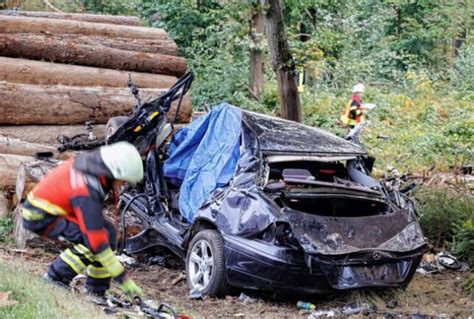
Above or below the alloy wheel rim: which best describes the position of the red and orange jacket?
above

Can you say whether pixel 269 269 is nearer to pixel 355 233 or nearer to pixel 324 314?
pixel 324 314

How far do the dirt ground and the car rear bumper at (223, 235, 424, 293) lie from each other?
0.26 m

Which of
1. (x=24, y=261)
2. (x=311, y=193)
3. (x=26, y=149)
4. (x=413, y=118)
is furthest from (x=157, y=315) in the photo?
(x=413, y=118)

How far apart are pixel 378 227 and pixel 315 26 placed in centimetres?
1668

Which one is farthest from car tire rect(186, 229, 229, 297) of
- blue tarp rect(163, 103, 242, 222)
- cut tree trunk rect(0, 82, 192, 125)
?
cut tree trunk rect(0, 82, 192, 125)

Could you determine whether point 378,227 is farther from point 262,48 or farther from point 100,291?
point 262,48

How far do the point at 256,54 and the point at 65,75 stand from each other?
25.9 feet

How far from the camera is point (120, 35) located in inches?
523

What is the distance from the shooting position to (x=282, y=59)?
1085 cm

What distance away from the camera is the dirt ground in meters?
6.57

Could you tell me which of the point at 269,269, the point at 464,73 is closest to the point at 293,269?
the point at 269,269

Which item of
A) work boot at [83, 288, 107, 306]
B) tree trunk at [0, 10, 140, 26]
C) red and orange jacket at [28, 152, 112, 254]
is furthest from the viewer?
tree trunk at [0, 10, 140, 26]

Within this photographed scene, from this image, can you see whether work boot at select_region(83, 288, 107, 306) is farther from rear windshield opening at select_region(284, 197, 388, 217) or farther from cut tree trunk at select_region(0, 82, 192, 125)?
cut tree trunk at select_region(0, 82, 192, 125)

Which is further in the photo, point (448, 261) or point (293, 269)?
point (448, 261)
